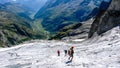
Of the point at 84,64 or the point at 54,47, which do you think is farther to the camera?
the point at 54,47

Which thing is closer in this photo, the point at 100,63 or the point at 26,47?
the point at 100,63

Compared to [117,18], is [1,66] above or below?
below

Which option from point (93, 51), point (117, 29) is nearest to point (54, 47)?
point (117, 29)

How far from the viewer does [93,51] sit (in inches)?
1688

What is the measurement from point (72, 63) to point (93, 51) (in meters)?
6.10

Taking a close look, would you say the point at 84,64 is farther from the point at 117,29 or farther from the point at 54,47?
the point at 54,47

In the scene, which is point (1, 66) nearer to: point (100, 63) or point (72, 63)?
point (72, 63)

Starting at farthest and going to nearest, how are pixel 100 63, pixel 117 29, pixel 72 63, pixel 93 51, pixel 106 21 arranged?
pixel 106 21
pixel 117 29
pixel 93 51
pixel 72 63
pixel 100 63

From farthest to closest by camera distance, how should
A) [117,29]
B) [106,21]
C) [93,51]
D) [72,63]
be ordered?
[106,21] < [117,29] < [93,51] < [72,63]

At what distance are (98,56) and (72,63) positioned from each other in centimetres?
396

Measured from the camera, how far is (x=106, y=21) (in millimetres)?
67750

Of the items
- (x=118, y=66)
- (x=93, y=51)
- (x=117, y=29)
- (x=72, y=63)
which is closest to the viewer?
(x=118, y=66)

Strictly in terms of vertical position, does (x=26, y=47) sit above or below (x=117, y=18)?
below

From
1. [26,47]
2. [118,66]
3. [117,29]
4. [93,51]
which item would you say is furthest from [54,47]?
[118,66]
